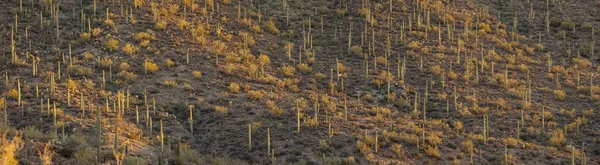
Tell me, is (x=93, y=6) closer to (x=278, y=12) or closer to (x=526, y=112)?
(x=278, y=12)

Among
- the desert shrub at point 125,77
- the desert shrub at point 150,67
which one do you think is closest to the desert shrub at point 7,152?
the desert shrub at point 125,77

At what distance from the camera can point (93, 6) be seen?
3048 cm

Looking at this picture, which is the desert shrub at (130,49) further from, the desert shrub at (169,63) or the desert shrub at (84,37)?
the desert shrub at (84,37)

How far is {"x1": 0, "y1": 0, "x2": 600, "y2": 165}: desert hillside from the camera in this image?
1747 centimetres

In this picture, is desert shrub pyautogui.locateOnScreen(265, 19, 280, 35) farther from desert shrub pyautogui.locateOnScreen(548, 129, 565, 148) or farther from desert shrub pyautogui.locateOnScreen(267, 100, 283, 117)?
desert shrub pyautogui.locateOnScreen(548, 129, 565, 148)

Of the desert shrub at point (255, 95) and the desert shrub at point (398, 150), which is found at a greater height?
the desert shrub at point (255, 95)

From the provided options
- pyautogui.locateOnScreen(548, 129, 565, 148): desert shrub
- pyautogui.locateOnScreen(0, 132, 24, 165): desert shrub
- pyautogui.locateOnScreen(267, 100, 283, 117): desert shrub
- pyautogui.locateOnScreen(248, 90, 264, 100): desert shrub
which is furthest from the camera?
pyautogui.locateOnScreen(248, 90, 264, 100): desert shrub

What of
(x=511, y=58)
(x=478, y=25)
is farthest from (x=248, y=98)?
(x=478, y=25)

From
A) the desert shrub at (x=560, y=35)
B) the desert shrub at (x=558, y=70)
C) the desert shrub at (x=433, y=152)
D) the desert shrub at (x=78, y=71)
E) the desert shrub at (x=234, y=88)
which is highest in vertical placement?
the desert shrub at (x=560, y=35)

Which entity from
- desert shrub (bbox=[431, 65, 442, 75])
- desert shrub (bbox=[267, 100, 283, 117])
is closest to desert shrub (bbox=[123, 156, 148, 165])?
desert shrub (bbox=[267, 100, 283, 117])

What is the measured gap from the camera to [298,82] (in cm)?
2430

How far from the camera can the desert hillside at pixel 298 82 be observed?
1747 cm

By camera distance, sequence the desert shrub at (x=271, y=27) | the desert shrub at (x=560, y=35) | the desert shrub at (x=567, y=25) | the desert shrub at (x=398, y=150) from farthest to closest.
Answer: the desert shrub at (x=567, y=25) < the desert shrub at (x=560, y=35) < the desert shrub at (x=271, y=27) < the desert shrub at (x=398, y=150)

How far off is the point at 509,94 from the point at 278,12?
14589 mm
